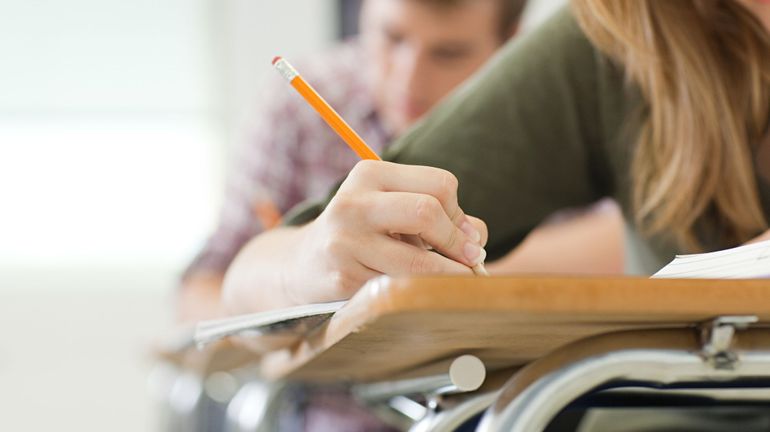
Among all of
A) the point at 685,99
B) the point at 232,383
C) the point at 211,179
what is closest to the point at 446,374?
the point at 685,99

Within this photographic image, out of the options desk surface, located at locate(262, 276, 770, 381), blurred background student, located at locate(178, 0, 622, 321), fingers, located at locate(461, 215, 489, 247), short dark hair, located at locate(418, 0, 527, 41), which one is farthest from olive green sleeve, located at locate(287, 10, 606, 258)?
short dark hair, located at locate(418, 0, 527, 41)

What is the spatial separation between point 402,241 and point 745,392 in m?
0.17

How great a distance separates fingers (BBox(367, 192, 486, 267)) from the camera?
0.48m

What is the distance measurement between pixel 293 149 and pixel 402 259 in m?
1.29

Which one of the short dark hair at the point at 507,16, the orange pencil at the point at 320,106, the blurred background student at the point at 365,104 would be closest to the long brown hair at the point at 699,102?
the orange pencil at the point at 320,106

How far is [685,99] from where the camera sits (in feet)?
2.59

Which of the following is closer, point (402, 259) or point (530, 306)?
point (530, 306)

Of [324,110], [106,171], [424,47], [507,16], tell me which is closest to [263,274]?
[324,110]

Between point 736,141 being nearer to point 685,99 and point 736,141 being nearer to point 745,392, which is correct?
point 685,99

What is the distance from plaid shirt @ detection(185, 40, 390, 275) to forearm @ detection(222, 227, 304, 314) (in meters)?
0.87

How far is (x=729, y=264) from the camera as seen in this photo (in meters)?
0.45

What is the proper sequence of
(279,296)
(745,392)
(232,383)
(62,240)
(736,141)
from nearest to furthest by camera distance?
1. (745,392)
2. (279,296)
3. (736,141)
4. (232,383)
5. (62,240)

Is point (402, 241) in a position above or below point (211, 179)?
below

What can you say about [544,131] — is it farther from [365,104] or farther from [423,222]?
[365,104]
